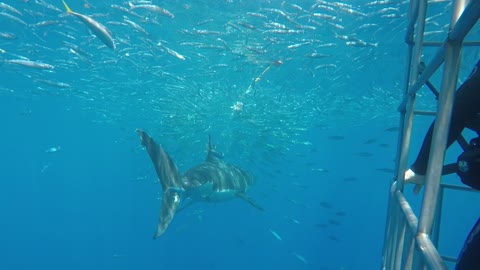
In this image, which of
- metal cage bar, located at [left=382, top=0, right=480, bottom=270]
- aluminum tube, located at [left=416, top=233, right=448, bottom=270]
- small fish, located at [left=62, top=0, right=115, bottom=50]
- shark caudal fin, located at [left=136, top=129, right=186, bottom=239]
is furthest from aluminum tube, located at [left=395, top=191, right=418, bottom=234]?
small fish, located at [left=62, top=0, right=115, bottom=50]

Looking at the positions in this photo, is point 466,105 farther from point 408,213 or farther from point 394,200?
point 394,200

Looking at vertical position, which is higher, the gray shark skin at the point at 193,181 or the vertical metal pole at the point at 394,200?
the vertical metal pole at the point at 394,200

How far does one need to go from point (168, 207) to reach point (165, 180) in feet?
1.71

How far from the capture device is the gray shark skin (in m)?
6.80

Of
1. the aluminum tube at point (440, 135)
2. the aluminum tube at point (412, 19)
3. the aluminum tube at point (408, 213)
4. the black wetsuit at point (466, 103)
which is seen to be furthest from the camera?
the aluminum tube at point (412, 19)

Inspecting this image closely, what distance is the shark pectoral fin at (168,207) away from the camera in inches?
266

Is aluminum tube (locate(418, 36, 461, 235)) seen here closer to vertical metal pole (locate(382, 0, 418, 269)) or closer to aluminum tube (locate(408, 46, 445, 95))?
aluminum tube (locate(408, 46, 445, 95))

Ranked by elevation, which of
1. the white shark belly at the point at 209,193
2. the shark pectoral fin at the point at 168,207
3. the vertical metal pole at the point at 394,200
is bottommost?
the white shark belly at the point at 209,193

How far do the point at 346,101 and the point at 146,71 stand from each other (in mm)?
13519

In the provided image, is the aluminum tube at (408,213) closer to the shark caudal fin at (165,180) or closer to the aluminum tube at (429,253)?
the aluminum tube at (429,253)

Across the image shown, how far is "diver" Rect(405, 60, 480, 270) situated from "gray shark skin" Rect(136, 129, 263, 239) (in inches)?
200

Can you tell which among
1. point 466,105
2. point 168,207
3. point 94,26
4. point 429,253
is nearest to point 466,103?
point 466,105

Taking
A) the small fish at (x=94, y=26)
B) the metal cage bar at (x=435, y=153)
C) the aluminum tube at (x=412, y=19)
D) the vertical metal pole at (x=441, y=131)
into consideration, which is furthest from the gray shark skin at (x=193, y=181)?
the vertical metal pole at (x=441, y=131)

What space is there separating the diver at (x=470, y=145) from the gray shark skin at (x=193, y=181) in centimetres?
509
